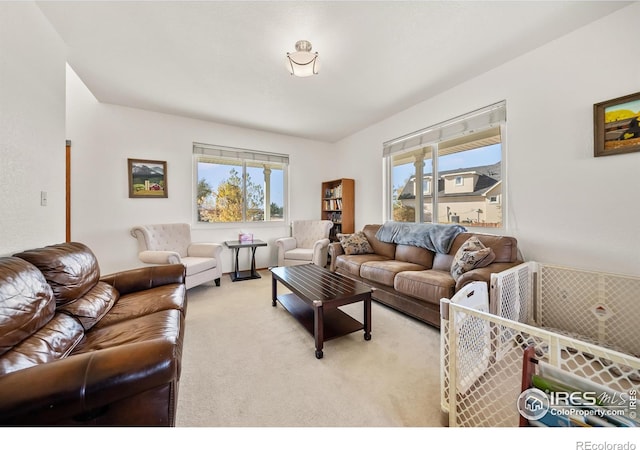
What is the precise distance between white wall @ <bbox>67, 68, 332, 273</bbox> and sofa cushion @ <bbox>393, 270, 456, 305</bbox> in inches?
114

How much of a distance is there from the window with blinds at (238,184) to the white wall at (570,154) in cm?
333

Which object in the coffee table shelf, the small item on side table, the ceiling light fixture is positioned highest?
the ceiling light fixture

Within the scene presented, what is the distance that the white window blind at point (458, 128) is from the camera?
102 inches

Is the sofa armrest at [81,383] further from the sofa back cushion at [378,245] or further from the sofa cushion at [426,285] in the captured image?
the sofa back cushion at [378,245]

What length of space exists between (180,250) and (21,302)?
8.46 feet

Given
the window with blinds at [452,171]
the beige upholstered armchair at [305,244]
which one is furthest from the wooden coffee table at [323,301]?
the window with blinds at [452,171]

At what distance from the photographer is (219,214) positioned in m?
4.23

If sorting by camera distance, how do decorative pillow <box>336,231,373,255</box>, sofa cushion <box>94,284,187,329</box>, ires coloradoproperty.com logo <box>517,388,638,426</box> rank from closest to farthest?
1. ires coloradoproperty.com logo <box>517,388,638,426</box>
2. sofa cushion <box>94,284,187,329</box>
3. decorative pillow <box>336,231,373,255</box>

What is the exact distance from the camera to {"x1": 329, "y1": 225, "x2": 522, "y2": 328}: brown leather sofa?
211 centimetres

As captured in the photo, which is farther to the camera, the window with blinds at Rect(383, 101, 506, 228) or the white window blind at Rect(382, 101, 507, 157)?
the window with blinds at Rect(383, 101, 506, 228)

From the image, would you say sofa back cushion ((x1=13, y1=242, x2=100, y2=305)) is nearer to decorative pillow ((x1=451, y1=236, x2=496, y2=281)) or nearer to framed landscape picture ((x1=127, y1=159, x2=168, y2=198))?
framed landscape picture ((x1=127, y1=159, x2=168, y2=198))

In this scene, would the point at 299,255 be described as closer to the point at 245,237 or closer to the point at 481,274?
the point at 245,237

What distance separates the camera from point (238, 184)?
4406 millimetres

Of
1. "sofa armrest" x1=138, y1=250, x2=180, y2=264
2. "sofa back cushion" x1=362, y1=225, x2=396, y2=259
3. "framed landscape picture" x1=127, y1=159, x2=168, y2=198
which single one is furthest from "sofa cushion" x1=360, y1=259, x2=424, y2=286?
"framed landscape picture" x1=127, y1=159, x2=168, y2=198
